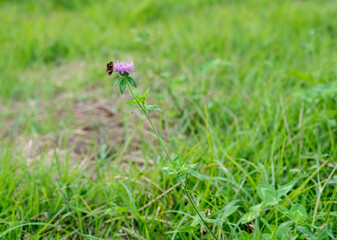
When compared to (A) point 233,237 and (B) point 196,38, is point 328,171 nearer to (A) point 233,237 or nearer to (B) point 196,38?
(A) point 233,237

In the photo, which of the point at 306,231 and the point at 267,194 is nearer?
the point at 306,231

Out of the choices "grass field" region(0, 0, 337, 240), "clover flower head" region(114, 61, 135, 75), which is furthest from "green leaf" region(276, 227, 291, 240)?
"clover flower head" region(114, 61, 135, 75)

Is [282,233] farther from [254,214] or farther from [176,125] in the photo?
[176,125]

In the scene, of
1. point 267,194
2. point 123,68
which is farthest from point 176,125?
point 123,68

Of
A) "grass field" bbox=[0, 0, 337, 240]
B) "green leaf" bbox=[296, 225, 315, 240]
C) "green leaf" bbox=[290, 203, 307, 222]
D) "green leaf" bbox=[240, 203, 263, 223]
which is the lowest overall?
"green leaf" bbox=[296, 225, 315, 240]

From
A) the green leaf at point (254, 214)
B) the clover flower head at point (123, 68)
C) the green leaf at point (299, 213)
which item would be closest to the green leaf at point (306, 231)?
the green leaf at point (299, 213)

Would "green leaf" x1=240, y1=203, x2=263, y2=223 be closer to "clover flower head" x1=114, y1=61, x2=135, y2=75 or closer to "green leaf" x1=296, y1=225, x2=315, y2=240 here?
"green leaf" x1=296, y1=225, x2=315, y2=240

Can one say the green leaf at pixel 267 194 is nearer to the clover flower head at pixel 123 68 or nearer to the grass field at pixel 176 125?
the grass field at pixel 176 125

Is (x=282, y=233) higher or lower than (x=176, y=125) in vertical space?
lower
